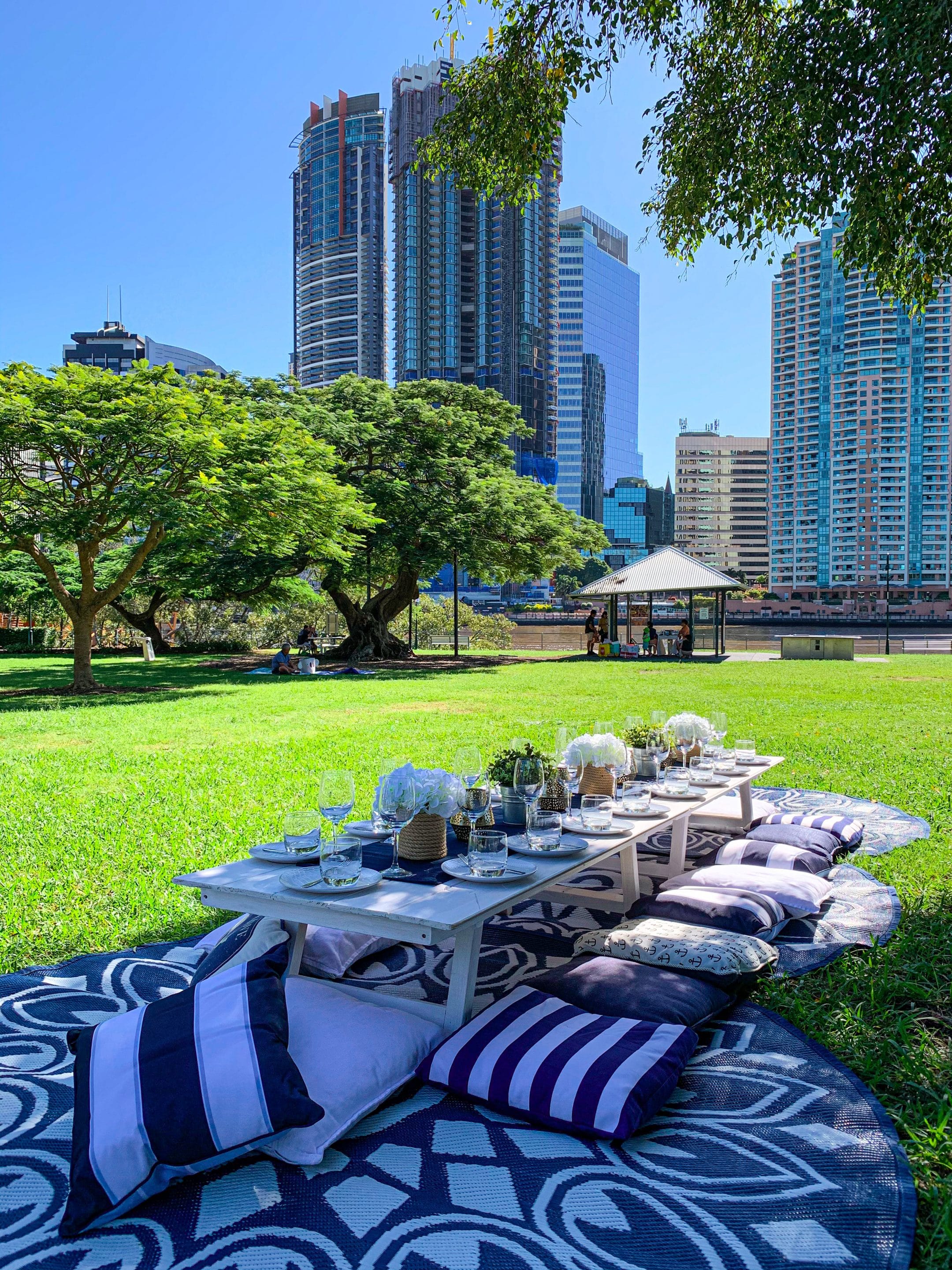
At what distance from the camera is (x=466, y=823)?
3.76 m

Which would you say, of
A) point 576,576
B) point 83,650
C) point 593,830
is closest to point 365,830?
point 593,830

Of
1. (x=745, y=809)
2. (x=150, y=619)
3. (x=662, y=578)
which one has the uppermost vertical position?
(x=662, y=578)

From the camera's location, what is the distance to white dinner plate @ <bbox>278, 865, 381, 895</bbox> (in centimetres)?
308

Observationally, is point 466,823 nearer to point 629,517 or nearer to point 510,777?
point 510,777

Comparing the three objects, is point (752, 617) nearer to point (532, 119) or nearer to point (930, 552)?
point (930, 552)

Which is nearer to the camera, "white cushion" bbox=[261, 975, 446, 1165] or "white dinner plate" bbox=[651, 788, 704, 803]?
"white cushion" bbox=[261, 975, 446, 1165]

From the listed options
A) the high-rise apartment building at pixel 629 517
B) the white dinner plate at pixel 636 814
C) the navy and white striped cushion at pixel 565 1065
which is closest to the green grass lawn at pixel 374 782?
the navy and white striped cushion at pixel 565 1065

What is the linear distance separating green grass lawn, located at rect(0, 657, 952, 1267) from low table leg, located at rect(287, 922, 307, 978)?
1.11 meters

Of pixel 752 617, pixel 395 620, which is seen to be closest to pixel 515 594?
pixel 752 617

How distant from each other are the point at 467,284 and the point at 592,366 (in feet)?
157

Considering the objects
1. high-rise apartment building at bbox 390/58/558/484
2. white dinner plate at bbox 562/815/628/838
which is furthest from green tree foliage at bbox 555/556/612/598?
white dinner plate at bbox 562/815/628/838

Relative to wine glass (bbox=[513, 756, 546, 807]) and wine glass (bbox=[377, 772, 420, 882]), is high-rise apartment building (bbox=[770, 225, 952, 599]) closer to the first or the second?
wine glass (bbox=[513, 756, 546, 807])

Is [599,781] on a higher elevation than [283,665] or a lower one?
higher

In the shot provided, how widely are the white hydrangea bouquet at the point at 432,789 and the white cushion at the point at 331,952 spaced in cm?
73
